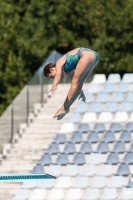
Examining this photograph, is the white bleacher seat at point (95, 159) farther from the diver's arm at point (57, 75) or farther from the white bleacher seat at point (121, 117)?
the diver's arm at point (57, 75)

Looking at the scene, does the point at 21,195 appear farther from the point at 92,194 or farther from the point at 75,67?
the point at 75,67

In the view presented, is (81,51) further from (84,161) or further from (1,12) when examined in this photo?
(1,12)

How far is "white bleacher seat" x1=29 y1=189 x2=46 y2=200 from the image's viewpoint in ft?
69.5

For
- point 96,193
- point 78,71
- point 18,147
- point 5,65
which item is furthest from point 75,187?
point 5,65

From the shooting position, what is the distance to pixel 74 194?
21156 mm

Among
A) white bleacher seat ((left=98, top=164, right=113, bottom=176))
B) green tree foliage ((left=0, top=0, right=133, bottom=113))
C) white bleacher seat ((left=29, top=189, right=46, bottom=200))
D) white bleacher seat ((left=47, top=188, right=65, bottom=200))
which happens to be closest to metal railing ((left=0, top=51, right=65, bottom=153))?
white bleacher seat ((left=29, top=189, right=46, bottom=200))

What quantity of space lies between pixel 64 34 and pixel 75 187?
1002 cm

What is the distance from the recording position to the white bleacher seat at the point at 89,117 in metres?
23.2

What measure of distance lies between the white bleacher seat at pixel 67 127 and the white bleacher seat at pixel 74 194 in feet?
6.98

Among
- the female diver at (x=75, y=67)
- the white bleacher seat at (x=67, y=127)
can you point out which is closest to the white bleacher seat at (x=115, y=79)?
the white bleacher seat at (x=67, y=127)

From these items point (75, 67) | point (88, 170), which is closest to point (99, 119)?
point (88, 170)

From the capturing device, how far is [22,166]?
72.6 feet

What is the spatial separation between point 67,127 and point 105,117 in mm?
914

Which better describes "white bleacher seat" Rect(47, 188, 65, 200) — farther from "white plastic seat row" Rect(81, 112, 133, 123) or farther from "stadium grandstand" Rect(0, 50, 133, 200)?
"white plastic seat row" Rect(81, 112, 133, 123)
